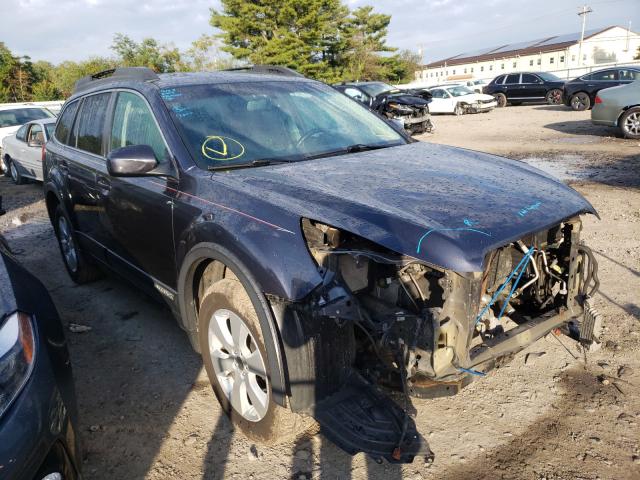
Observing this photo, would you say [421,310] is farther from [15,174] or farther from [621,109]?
[15,174]

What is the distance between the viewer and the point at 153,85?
3268 mm

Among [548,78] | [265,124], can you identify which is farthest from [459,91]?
[265,124]

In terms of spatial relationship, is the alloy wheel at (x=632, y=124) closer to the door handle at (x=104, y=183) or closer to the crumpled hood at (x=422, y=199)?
the crumpled hood at (x=422, y=199)

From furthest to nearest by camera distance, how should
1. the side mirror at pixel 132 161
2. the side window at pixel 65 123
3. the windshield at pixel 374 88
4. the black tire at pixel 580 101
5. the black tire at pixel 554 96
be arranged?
the black tire at pixel 554 96
the black tire at pixel 580 101
the windshield at pixel 374 88
the side window at pixel 65 123
the side mirror at pixel 132 161

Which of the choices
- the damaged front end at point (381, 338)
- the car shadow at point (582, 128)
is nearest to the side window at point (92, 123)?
the damaged front end at point (381, 338)

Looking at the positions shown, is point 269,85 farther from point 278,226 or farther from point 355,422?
point 355,422

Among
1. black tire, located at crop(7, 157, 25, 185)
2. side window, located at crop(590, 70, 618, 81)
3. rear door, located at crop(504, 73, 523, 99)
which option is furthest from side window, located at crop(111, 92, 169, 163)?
rear door, located at crop(504, 73, 523, 99)

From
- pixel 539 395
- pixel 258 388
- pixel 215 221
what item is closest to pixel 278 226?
pixel 215 221

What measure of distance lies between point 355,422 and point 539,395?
138 centimetres

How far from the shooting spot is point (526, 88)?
22891 mm

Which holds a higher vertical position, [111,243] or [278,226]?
[278,226]

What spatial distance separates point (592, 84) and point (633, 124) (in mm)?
7703

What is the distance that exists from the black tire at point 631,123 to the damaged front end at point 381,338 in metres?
11.0

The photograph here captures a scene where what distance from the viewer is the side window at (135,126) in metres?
3.02
